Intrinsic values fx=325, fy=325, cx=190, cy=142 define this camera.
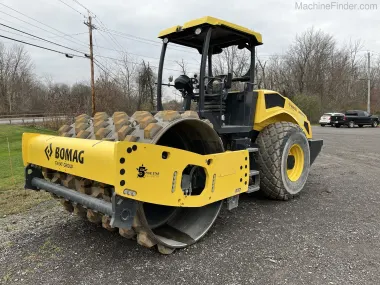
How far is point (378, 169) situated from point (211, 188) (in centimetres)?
633

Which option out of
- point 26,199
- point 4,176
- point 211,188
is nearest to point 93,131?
point 211,188

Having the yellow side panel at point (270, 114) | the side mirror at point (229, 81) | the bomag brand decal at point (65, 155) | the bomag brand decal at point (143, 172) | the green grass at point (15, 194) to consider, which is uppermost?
the side mirror at point (229, 81)

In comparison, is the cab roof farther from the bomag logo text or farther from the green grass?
the green grass

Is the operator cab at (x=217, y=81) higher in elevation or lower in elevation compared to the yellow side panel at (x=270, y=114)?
higher

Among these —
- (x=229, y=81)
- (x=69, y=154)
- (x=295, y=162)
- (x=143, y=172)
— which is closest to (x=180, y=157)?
(x=143, y=172)

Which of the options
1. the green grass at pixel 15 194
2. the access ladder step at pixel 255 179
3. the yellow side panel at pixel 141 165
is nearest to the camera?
the yellow side panel at pixel 141 165

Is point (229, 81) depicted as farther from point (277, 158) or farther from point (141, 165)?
point (141, 165)

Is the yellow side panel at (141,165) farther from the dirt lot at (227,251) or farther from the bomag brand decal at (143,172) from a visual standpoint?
the dirt lot at (227,251)

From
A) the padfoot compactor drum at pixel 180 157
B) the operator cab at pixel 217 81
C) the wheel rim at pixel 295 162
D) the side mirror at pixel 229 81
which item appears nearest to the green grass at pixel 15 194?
the padfoot compactor drum at pixel 180 157

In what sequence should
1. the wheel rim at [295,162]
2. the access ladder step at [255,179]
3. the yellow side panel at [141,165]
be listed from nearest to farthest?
the yellow side panel at [141,165] < the access ladder step at [255,179] < the wheel rim at [295,162]

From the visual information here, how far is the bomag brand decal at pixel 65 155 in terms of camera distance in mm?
3023

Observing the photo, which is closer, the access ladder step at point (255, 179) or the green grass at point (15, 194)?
the access ladder step at point (255, 179)

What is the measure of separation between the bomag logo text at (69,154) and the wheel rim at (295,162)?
11.1 ft

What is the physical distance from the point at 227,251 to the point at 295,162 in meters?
2.61
